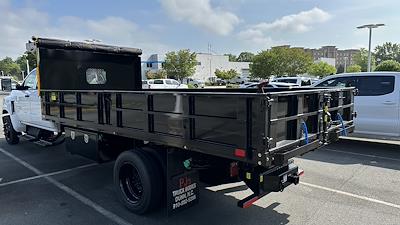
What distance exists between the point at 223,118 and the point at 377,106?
616cm

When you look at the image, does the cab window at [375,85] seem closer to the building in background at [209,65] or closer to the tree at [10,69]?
the building in background at [209,65]

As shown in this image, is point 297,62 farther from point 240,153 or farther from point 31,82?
point 240,153

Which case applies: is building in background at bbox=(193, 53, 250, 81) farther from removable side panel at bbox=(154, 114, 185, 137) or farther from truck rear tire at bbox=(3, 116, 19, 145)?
removable side panel at bbox=(154, 114, 185, 137)

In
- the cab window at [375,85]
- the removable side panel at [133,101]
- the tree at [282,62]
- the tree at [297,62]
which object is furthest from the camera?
the tree at [282,62]

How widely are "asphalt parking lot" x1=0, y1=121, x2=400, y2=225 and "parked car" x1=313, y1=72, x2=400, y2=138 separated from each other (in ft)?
2.57

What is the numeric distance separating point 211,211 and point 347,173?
3101 mm

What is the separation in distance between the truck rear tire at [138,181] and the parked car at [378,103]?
6010 mm

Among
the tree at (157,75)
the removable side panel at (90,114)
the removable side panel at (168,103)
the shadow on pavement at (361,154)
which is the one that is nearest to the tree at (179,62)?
the tree at (157,75)

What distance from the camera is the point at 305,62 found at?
60.1 meters

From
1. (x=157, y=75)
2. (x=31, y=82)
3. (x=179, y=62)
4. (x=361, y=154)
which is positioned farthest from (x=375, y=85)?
(x=179, y=62)

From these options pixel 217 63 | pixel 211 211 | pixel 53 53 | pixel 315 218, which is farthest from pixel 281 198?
pixel 217 63

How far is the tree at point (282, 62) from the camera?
59875mm

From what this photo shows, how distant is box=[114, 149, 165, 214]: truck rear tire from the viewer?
411 centimetres

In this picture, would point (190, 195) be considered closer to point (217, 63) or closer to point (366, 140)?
point (366, 140)
